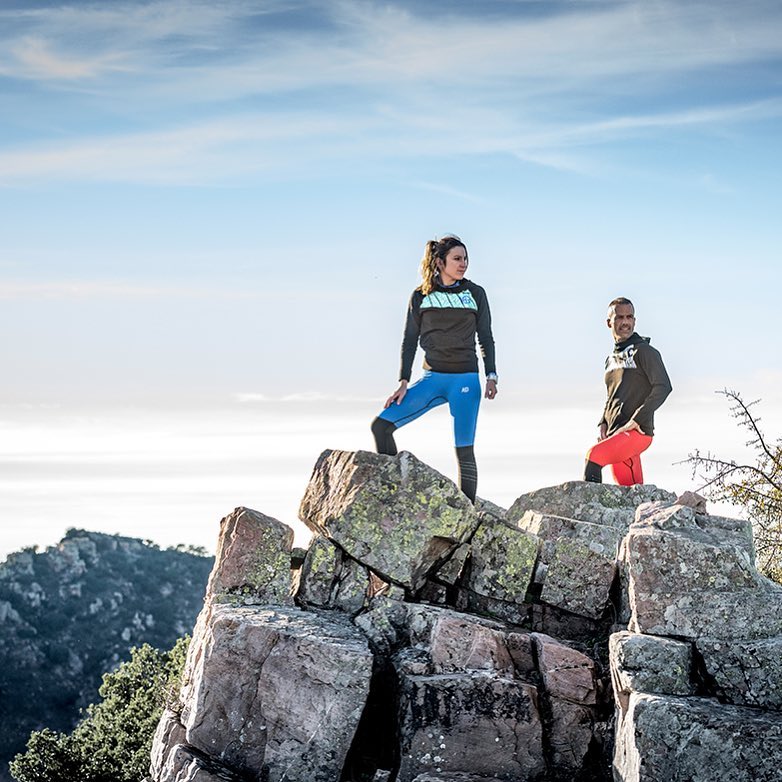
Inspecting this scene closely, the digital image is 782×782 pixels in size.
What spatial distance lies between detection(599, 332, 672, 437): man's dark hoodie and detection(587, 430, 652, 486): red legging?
0.19 meters

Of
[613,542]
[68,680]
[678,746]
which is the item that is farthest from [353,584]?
[68,680]

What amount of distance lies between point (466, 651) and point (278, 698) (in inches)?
85.4

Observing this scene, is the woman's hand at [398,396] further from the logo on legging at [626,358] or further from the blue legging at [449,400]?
the logo on legging at [626,358]

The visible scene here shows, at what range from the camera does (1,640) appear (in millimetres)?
77375

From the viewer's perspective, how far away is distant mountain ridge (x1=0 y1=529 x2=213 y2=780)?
223 ft

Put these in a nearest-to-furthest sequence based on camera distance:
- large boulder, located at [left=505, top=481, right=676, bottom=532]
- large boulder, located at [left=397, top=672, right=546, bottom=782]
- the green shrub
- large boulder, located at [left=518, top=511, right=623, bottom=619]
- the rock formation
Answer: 1. the rock formation
2. large boulder, located at [left=397, top=672, right=546, bottom=782]
3. large boulder, located at [left=518, top=511, right=623, bottom=619]
4. large boulder, located at [left=505, top=481, right=676, bottom=532]
5. the green shrub

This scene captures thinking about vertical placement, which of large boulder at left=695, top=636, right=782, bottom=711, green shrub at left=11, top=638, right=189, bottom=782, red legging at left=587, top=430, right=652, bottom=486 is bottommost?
green shrub at left=11, top=638, right=189, bottom=782

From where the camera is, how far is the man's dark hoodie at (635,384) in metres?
15.4

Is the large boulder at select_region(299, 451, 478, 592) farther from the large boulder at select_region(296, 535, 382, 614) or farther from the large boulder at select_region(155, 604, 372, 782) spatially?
the large boulder at select_region(155, 604, 372, 782)

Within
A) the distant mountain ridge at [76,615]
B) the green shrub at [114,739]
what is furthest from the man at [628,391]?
the distant mountain ridge at [76,615]

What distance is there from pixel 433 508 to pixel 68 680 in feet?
209

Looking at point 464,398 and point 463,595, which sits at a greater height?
point 464,398

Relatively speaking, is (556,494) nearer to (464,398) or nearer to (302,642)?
(464,398)

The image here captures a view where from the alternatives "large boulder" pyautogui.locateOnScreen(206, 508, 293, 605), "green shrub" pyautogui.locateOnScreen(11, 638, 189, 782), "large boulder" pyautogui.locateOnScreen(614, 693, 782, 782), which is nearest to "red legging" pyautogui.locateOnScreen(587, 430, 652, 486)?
"large boulder" pyautogui.locateOnScreen(206, 508, 293, 605)
